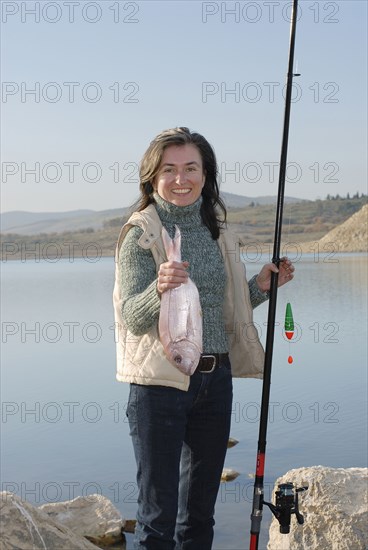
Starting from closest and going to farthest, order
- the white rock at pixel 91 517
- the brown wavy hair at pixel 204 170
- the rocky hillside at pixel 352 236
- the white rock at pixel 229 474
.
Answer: the brown wavy hair at pixel 204 170 < the white rock at pixel 91 517 < the white rock at pixel 229 474 < the rocky hillside at pixel 352 236

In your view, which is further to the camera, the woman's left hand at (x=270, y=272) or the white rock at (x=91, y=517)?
the white rock at (x=91, y=517)

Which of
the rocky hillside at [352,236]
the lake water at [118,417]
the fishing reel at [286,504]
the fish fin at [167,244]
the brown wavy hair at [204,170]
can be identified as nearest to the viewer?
the fish fin at [167,244]

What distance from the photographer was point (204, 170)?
410cm

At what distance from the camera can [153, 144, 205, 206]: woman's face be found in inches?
154

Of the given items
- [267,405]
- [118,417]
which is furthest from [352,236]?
[267,405]

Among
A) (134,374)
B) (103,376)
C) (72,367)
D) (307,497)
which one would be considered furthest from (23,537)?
(72,367)

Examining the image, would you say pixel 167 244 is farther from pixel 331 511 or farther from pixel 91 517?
pixel 91 517

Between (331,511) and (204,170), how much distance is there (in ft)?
8.90

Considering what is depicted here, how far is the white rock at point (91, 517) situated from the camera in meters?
7.04

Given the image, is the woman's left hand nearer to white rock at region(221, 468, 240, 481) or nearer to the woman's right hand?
the woman's right hand

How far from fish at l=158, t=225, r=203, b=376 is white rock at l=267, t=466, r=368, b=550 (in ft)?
7.92

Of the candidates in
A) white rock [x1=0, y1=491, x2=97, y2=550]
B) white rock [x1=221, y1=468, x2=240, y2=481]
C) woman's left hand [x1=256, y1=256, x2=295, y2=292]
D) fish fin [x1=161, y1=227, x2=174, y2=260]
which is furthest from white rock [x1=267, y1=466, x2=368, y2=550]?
white rock [x1=221, y1=468, x2=240, y2=481]

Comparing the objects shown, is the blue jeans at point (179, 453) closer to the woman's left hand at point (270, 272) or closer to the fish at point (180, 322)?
the fish at point (180, 322)

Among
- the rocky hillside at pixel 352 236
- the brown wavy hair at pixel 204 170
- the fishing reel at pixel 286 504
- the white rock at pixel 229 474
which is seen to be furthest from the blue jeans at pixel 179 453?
the rocky hillside at pixel 352 236
